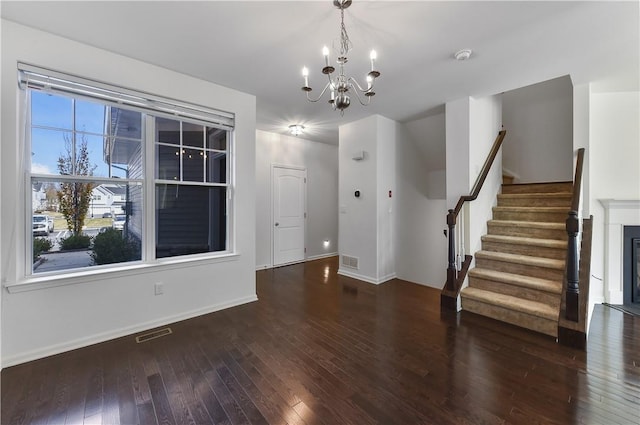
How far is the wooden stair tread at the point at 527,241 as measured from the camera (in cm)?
324

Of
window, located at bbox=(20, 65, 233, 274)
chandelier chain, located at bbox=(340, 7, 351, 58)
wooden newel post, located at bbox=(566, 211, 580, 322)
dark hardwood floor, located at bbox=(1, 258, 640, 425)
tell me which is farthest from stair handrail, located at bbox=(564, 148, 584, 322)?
window, located at bbox=(20, 65, 233, 274)

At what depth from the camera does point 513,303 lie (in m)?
3.00

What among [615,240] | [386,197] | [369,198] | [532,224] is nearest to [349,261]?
[369,198]

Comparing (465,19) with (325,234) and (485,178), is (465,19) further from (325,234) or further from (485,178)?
(325,234)

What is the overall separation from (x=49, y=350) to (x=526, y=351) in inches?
168

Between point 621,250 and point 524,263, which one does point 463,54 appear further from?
point 621,250

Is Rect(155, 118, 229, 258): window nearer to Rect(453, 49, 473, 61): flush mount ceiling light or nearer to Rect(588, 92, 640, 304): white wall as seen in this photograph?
Rect(453, 49, 473, 61): flush mount ceiling light

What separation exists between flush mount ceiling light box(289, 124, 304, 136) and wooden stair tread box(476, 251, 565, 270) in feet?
11.9

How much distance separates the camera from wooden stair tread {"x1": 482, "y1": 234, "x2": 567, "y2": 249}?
3.24 meters

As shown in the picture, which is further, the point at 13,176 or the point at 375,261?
the point at 375,261

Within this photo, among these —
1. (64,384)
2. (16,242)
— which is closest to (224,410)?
(64,384)

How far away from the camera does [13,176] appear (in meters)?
2.23

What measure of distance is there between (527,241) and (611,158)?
5.76ft

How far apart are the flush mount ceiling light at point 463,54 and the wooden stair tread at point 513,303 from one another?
2648 mm
